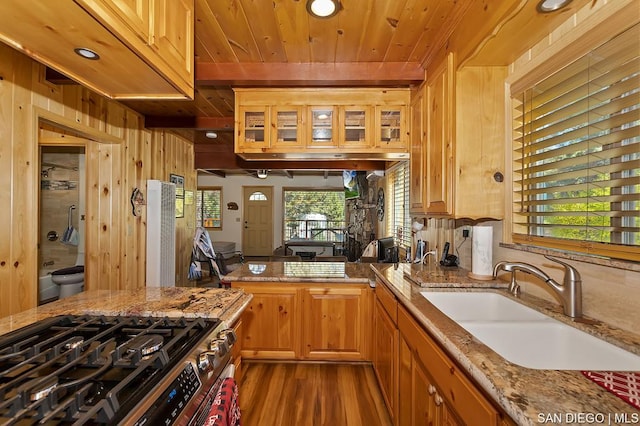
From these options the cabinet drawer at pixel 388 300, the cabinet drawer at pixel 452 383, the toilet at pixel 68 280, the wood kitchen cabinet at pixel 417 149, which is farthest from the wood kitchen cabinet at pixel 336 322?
the toilet at pixel 68 280

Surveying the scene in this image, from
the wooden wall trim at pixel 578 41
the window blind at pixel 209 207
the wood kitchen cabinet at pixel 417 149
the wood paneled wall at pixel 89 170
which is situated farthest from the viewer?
the window blind at pixel 209 207

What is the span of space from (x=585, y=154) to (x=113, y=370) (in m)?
1.93

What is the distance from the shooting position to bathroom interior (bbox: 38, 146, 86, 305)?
4605 millimetres

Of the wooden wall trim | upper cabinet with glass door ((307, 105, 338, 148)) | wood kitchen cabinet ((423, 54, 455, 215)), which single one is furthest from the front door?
the wooden wall trim

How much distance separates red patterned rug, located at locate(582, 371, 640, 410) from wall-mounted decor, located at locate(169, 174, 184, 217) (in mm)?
4658

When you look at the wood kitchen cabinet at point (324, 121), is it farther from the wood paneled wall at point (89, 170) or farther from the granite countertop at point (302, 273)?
the wood paneled wall at point (89, 170)

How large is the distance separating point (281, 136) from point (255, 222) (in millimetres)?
7429

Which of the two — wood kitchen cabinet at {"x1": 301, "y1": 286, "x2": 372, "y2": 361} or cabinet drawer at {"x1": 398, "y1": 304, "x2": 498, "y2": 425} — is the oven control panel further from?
wood kitchen cabinet at {"x1": 301, "y1": 286, "x2": 372, "y2": 361}

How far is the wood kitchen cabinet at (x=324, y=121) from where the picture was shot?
249 cm

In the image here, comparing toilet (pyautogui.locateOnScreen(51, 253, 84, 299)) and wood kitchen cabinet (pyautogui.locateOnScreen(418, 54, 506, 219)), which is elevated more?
wood kitchen cabinet (pyautogui.locateOnScreen(418, 54, 506, 219))

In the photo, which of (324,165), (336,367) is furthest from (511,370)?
(324,165)

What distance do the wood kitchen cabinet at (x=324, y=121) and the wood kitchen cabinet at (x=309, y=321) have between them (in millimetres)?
1229

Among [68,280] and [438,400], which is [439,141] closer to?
[438,400]

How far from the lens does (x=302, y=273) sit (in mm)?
2803
